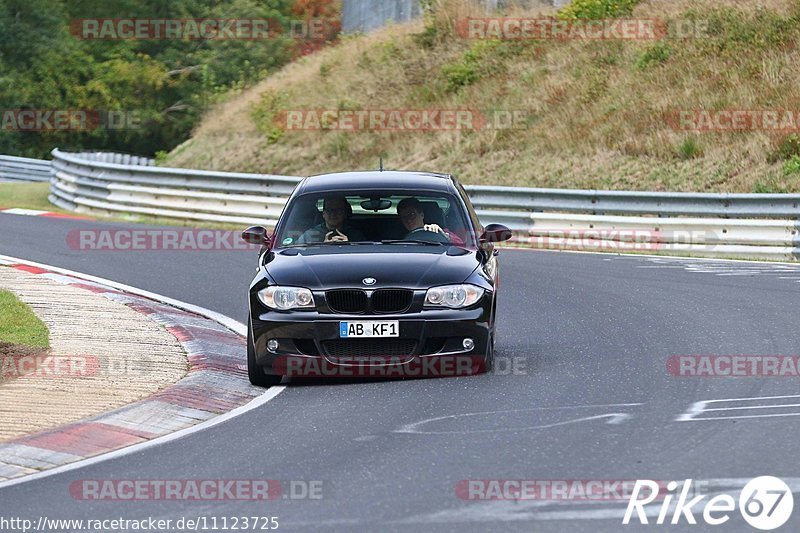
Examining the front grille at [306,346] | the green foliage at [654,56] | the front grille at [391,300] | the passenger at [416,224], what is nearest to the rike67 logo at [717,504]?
the front grille at [391,300]

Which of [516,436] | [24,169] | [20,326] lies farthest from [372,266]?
[24,169]

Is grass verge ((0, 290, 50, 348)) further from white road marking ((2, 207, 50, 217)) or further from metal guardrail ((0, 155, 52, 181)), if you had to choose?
metal guardrail ((0, 155, 52, 181))

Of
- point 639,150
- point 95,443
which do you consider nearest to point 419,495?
point 95,443

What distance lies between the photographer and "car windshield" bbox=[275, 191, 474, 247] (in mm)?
11688

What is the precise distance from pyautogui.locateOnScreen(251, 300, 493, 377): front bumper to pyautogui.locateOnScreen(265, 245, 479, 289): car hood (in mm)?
249

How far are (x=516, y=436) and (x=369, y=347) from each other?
2180mm

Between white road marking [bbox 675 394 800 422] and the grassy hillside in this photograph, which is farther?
the grassy hillside

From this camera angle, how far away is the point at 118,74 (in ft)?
197

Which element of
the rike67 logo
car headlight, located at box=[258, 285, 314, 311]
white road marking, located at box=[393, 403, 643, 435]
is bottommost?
white road marking, located at box=[393, 403, 643, 435]

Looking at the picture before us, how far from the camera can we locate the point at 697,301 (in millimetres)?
15352

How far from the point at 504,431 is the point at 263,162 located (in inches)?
1083

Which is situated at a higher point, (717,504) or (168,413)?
(717,504)

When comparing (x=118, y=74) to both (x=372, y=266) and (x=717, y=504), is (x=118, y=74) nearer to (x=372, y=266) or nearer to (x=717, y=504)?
(x=372, y=266)

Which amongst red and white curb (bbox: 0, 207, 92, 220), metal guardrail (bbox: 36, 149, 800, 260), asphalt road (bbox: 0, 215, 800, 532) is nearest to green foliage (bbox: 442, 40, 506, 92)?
metal guardrail (bbox: 36, 149, 800, 260)
